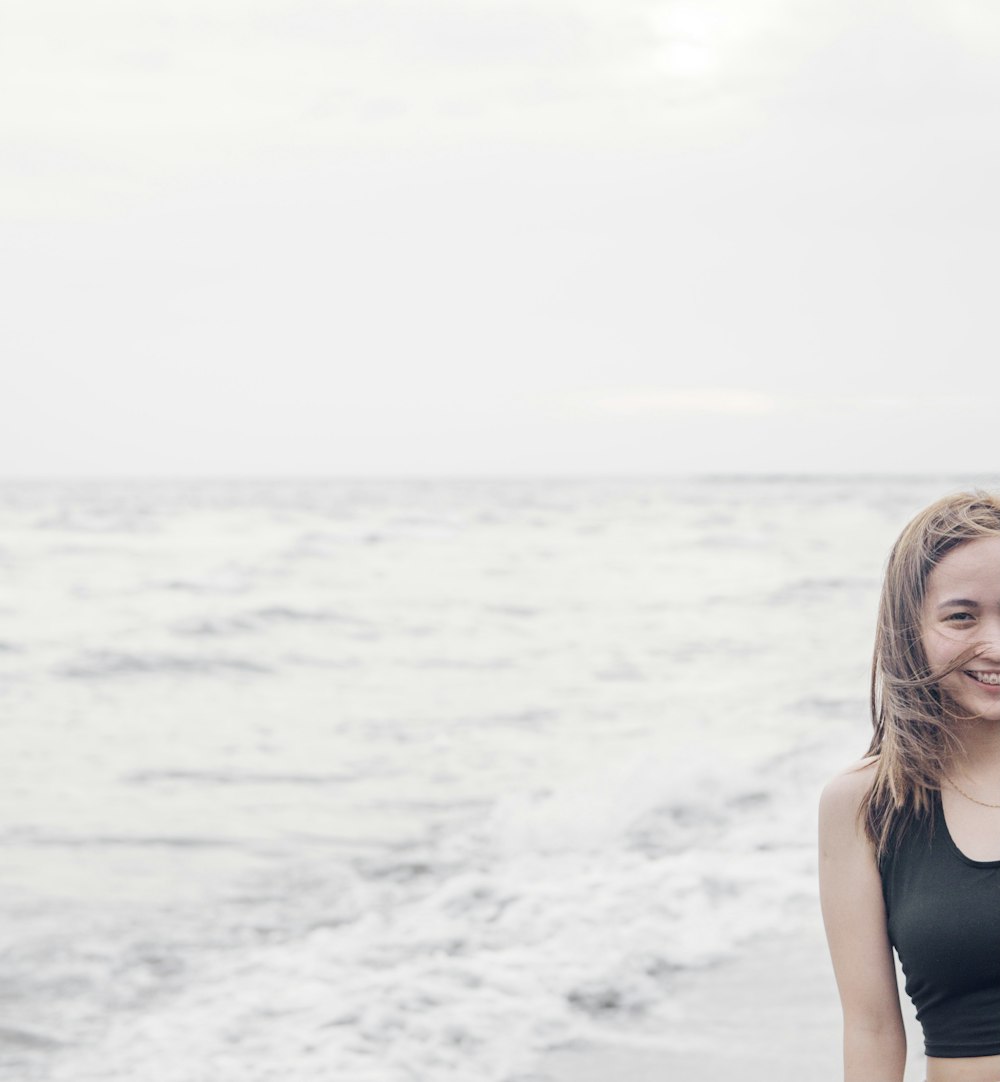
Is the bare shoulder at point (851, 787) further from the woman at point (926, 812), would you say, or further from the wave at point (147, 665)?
the wave at point (147, 665)

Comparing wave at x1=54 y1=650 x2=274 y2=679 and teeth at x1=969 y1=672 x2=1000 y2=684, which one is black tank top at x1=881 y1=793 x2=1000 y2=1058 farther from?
wave at x1=54 y1=650 x2=274 y2=679

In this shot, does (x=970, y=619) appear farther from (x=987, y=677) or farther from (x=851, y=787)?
(x=851, y=787)

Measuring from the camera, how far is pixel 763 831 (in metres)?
7.16

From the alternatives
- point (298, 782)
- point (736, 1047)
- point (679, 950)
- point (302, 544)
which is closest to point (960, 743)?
point (736, 1047)

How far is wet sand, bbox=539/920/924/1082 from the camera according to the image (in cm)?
409

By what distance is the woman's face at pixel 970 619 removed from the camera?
2256mm

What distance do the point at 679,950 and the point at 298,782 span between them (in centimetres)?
431

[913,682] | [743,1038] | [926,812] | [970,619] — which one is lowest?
[743,1038]

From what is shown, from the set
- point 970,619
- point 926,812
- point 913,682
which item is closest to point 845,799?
point 926,812

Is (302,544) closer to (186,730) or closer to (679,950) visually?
(186,730)

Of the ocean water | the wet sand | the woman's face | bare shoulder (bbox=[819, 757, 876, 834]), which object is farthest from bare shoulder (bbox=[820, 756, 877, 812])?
the ocean water

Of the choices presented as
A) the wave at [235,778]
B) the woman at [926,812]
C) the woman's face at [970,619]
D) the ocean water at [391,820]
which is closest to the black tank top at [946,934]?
the woman at [926,812]

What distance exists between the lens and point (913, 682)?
232 centimetres

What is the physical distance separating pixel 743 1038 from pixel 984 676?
2.56m
